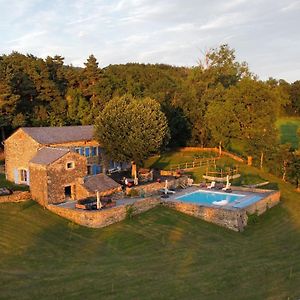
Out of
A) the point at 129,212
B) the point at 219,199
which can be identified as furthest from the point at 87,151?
the point at 219,199

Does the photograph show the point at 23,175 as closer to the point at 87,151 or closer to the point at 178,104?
the point at 87,151

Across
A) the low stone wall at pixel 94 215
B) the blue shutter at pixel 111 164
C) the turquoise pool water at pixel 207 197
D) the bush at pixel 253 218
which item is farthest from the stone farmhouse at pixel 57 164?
the bush at pixel 253 218

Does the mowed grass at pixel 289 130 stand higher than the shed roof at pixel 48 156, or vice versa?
the shed roof at pixel 48 156

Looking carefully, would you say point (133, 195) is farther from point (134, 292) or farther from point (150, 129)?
point (134, 292)

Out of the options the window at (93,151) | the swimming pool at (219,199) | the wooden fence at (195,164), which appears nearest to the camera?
the swimming pool at (219,199)

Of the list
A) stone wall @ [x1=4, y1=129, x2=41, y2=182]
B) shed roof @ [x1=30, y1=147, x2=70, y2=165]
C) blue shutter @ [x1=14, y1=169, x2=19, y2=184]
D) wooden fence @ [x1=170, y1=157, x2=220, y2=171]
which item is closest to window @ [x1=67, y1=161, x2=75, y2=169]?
shed roof @ [x1=30, y1=147, x2=70, y2=165]

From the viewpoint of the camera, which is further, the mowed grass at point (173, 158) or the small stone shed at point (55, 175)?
the mowed grass at point (173, 158)

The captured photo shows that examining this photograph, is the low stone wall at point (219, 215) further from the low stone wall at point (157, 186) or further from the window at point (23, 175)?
the window at point (23, 175)
